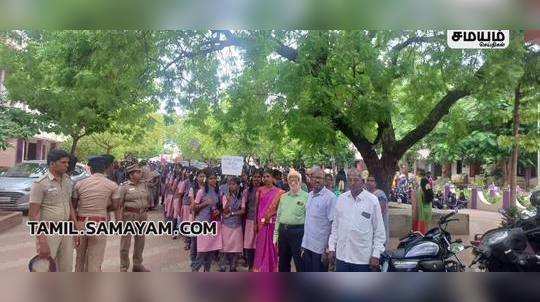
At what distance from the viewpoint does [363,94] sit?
20.1ft

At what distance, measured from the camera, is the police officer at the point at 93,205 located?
443cm

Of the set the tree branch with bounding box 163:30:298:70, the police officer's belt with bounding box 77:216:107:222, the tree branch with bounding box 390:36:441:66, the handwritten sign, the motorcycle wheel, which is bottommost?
the motorcycle wheel

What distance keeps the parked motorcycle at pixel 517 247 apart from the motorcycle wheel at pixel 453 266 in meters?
0.21

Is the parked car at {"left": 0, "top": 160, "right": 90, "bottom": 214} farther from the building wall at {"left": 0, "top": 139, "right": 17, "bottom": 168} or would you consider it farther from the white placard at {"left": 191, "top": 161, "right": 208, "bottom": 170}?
the white placard at {"left": 191, "top": 161, "right": 208, "bottom": 170}

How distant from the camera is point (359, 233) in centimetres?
476

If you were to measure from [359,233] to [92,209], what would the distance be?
2.35 metres

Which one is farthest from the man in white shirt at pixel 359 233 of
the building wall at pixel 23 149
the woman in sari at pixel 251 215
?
the building wall at pixel 23 149

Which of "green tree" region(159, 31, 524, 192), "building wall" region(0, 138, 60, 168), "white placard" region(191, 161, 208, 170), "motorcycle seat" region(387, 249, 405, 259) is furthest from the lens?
"white placard" region(191, 161, 208, 170)

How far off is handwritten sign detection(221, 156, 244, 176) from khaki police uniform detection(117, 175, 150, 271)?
0.76 m

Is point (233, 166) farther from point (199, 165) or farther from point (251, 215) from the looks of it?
point (251, 215)

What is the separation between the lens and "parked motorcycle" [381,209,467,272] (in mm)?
4836

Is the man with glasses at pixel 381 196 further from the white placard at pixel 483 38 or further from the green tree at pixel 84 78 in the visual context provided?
the green tree at pixel 84 78

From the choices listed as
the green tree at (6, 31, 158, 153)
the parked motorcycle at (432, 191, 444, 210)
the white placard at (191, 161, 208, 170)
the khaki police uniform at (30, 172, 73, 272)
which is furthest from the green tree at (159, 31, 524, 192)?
the khaki police uniform at (30, 172, 73, 272)

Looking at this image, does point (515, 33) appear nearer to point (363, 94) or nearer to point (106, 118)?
point (363, 94)
